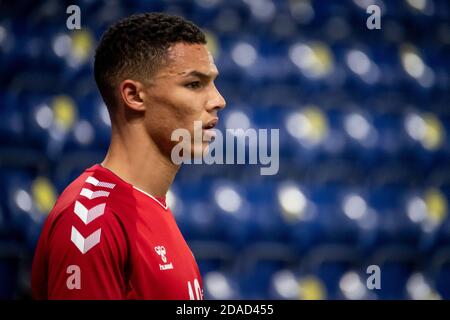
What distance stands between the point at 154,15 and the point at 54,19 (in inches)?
67.1

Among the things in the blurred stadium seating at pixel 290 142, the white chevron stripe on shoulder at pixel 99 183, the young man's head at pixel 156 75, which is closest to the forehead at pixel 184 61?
the young man's head at pixel 156 75

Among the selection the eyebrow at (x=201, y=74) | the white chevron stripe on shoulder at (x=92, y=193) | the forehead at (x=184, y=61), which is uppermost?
the forehead at (x=184, y=61)

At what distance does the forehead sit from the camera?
96 centimetres

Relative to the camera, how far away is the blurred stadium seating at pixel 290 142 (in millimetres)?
2396

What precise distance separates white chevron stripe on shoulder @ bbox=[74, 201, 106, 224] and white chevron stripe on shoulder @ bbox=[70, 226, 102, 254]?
2 cm

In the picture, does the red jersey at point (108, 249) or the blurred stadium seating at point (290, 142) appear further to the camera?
the blurred stadium seating at point (290, 142)

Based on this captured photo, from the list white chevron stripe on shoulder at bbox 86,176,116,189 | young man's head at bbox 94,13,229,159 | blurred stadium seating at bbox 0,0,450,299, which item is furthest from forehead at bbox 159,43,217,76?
blurred stadium seating at bbox 0,0,450,299

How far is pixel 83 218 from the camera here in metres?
0.84

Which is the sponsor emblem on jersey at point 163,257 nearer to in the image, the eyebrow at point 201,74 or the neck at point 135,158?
the neck at point 135,158

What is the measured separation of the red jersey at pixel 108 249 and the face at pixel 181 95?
0.09 meters

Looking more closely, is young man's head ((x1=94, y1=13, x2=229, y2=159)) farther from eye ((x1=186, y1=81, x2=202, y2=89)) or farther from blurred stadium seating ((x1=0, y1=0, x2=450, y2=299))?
blurred stadium seating ((x1=0, y1=0, x2=450, y2=299))

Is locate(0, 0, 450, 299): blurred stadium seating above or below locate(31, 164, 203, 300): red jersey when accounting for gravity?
above

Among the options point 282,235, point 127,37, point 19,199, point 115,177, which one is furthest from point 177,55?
point 282,235

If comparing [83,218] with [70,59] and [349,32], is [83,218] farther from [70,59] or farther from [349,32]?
[349,32]
